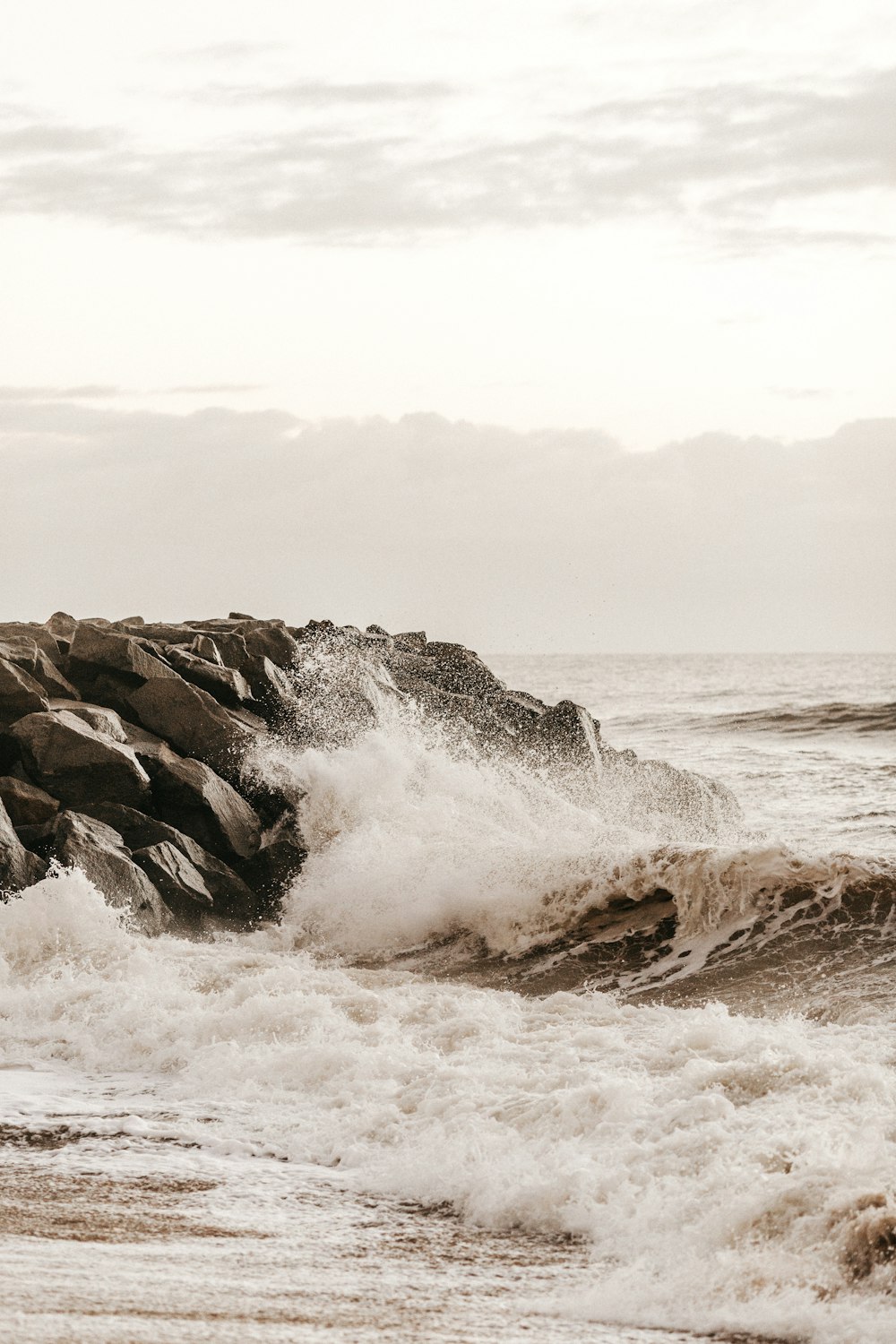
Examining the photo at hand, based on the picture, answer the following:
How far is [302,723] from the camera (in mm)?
13477

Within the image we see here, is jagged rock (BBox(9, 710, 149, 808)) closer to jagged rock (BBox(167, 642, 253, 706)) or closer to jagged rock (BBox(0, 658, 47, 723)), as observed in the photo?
jagged rock (BBox(0, 658, 47, 723))

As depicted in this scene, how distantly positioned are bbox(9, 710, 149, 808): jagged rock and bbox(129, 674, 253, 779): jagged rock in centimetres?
150

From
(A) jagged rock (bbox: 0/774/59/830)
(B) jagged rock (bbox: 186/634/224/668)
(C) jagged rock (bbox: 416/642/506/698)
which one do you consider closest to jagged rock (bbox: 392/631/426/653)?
(C) jagged rock (bbox: 416/642/506/698)

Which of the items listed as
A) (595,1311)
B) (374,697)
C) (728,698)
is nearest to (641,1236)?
(595,1311)

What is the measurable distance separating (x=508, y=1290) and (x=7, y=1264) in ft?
5.05

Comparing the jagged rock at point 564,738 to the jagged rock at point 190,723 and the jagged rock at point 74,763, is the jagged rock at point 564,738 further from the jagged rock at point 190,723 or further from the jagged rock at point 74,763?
the jagged rock at point 74,763

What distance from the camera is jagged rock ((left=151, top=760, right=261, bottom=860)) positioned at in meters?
10.6

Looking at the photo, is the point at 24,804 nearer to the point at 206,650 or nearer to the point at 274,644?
the point at 206,650

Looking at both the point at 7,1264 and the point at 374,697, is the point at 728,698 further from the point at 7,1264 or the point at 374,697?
the point at 7,1264

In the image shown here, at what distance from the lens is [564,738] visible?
14.8 metres

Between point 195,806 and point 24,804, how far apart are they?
1.46 meters

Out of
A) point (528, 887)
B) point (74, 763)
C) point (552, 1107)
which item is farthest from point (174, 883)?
point (552, 1107)

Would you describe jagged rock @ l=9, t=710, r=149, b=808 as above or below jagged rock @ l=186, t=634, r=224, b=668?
below

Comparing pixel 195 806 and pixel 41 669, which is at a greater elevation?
pixel 41 669
